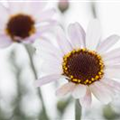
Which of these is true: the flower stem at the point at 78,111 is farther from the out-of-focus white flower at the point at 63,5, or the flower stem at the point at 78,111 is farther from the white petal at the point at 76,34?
the out-of-focus white flower at the point at 63,5

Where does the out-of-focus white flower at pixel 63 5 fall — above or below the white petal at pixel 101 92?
above

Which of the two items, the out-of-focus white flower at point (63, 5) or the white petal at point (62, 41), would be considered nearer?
the white petal at point (62, 41)

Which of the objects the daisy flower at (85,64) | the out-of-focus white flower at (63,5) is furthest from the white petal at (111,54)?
the out-of-focus white flower at (63,5)

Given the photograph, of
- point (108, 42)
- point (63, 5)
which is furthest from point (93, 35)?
point (63, 5)

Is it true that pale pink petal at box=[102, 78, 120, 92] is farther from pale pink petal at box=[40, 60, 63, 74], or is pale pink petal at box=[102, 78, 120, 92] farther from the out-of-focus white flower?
the out-of-focus white flower

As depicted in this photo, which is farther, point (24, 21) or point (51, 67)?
point (24, 21)

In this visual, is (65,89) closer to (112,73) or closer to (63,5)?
(112,73)
